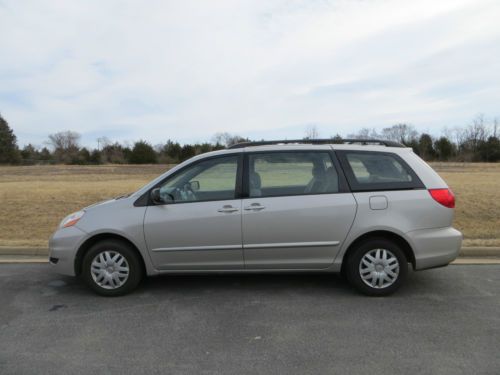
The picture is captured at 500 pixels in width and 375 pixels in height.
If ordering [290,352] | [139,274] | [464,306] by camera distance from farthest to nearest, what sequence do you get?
[139,274]
[464,306]
[290,352]

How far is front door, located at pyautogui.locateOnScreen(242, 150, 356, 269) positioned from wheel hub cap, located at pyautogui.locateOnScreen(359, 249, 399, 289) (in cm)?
35

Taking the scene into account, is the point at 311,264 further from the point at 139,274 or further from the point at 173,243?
the point at 139,274

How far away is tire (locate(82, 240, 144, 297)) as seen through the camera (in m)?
4.38

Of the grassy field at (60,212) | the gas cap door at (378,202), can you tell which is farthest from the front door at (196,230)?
the grassy field at (60,212)

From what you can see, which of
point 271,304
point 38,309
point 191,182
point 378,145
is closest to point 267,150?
point 191,182

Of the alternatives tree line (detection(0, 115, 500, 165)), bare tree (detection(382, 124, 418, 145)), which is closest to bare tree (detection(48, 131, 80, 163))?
tree line (detection(0, 115, 500, 165))

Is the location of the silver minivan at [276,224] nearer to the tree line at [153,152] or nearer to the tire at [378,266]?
the tire at [378,266]

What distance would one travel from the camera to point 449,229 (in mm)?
4367

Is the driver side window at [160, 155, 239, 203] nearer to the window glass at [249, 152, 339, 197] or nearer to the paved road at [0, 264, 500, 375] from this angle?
the window glass at [249, 152, 339, 197]

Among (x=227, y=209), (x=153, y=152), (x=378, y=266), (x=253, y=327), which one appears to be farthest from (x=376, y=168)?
(x=153, y=152)

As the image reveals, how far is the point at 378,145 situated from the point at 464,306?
1948mm

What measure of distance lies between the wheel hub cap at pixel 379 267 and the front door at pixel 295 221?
0.35 m

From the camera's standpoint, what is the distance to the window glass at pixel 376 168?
14.4 ft

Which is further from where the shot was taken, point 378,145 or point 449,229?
point 378,145
